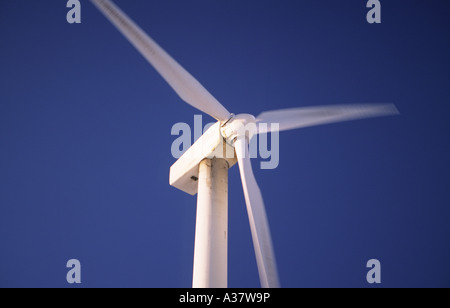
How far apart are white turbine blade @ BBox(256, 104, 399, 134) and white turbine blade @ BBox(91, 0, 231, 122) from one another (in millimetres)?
856

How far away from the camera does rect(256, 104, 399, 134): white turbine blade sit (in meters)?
7.98

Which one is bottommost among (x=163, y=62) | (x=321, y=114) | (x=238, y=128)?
(x=238, y=128)

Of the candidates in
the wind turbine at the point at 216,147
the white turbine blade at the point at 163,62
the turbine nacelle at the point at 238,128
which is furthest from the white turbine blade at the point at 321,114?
the white turbine blade at the point at 163,62

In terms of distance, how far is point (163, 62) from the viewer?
8.37 meters

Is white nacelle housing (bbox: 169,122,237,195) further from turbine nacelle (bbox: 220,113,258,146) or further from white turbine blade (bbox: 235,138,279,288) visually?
white turbine blade (bbox: 235,138,279,288)

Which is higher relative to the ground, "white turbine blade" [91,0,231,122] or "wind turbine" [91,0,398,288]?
"white turbine blade" [91,0,231,122]

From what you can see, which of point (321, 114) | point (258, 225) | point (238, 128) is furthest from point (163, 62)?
point (258, 225)

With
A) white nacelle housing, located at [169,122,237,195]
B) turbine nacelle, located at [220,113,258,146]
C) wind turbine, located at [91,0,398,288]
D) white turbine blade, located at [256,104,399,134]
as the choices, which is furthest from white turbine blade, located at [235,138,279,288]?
white turbine blade, located at [256,104,399,134]

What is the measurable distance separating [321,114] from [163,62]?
2.85 m

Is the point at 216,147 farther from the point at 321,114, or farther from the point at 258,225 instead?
the point at 321,114

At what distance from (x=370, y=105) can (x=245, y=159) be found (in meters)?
2.25
